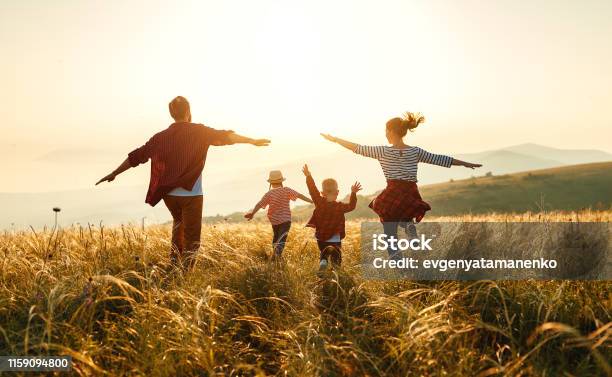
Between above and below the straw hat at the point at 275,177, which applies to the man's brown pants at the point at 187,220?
below

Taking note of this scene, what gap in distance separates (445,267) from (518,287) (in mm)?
1068

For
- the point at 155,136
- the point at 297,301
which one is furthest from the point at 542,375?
the point at 155,136

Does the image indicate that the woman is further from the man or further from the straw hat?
the man

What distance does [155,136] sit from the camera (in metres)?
6.98

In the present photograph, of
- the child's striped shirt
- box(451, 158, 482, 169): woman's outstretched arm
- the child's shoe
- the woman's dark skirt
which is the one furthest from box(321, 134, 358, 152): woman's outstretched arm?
the child's shoe

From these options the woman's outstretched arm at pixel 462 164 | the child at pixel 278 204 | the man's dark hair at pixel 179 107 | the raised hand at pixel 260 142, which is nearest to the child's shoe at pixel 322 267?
the child at pixel 278 204

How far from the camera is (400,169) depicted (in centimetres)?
736

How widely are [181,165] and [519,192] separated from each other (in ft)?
227

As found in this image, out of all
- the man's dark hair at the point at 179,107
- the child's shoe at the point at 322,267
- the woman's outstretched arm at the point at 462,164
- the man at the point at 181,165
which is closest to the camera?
the child's shoe at the point at 322,267

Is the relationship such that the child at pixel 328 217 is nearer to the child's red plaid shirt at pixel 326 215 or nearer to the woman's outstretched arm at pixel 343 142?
the child's red plaid shirt at pixel 326 215

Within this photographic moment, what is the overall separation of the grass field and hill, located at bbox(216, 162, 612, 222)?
2186 inches

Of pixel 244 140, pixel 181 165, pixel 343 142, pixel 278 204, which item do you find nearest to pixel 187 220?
pixel 181 165

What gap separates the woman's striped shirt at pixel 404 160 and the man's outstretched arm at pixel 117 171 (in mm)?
3628

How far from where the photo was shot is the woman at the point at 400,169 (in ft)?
24.0
